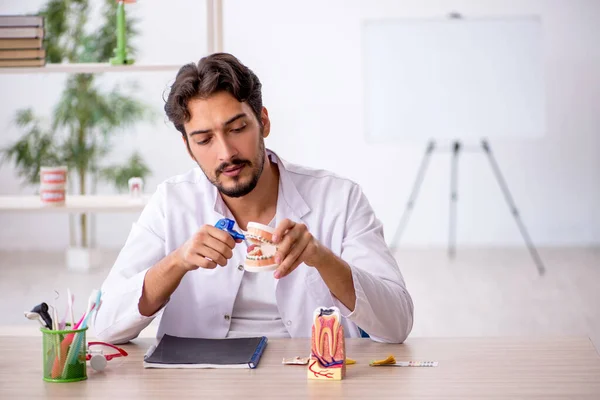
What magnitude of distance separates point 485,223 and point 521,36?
1.62 metres

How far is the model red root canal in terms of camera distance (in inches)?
64.8

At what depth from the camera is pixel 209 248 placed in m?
1.78

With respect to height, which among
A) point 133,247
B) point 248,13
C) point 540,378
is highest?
point 248,13

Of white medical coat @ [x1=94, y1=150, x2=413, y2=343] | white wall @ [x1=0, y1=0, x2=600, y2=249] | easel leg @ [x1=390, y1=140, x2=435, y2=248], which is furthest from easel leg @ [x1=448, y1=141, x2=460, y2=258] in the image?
white medical coat @ [x1=94, y1=150, x2=413, y2=343]

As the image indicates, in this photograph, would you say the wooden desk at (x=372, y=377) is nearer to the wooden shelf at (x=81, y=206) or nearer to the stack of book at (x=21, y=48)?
the wooden shelf at (x=81, y=206)

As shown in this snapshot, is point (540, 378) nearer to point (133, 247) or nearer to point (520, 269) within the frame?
point (133, 247)

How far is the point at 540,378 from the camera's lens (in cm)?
159

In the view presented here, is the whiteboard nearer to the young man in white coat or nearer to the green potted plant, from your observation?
the green potted plant

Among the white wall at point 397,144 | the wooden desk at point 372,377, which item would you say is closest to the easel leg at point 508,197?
the white wall at point 397,144

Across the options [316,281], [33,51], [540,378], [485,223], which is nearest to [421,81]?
[485,223]

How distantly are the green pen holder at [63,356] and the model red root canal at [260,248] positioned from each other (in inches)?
13.1

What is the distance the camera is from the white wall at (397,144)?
7371 millimetres

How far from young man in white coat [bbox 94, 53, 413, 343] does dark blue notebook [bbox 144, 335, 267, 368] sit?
15 centimetres

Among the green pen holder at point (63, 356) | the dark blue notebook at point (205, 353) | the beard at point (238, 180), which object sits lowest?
the dark blue notebook at point (205, 353)
